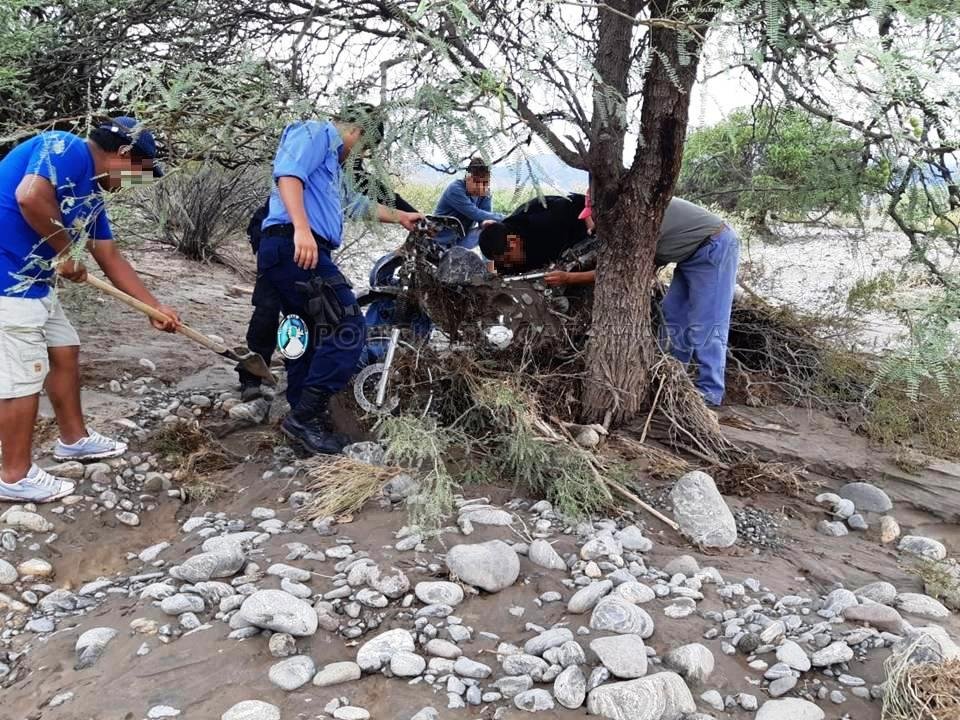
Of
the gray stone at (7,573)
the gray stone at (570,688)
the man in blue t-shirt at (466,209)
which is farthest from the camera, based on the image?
the man in blue t-shirt at (466,209)

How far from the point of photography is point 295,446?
3920 millimetres

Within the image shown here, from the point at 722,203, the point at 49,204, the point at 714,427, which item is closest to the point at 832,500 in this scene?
the point at 714,427

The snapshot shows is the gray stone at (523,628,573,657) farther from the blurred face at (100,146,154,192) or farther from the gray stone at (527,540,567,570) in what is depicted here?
the blurred face at (100,146,154,192)

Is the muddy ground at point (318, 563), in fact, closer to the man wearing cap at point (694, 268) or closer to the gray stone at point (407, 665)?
the gray stone at point (407, 665)

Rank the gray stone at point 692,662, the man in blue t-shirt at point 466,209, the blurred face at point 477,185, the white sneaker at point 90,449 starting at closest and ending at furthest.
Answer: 1. the gray stone at point 692,662
2. the white sneaker at point 90,449
3. the blurred face at point 477,185
4. the man in blue t-shirt at point 466,209

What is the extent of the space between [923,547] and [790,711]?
169cm

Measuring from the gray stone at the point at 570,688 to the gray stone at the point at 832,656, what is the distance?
0.70 m

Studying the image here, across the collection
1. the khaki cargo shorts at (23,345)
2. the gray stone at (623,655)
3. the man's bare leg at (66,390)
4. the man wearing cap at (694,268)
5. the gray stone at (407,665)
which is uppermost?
the man wearing cap at (694,268)

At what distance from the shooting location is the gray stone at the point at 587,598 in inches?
99.0

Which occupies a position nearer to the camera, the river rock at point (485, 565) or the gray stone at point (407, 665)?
the gray stone at point (407, 665)

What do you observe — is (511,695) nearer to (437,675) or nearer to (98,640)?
(437,675)

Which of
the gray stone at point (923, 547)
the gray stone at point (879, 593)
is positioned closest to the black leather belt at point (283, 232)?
the gray stone at point (879, 593)

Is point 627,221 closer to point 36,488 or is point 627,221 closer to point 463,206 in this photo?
point 463,206

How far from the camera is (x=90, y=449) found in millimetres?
3635
